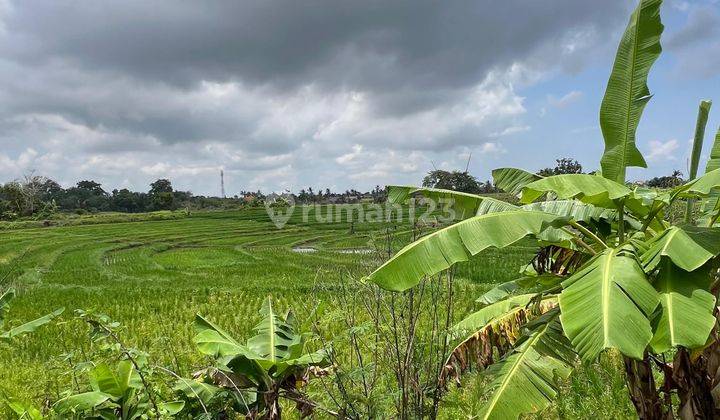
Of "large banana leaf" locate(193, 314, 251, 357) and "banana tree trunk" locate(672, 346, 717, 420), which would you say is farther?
"large banana leaf" locate(193, 314, 251, 357)

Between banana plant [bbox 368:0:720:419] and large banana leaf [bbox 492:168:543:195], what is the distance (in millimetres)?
200

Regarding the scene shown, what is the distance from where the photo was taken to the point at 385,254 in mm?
3162

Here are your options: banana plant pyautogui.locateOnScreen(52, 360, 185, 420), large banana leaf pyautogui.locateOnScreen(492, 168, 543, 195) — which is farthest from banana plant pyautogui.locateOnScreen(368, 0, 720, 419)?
banana plant pyautogui.locateOnScreen(52, 360, 185, 420)

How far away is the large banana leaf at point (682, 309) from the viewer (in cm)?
195

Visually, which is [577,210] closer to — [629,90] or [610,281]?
[629,90]

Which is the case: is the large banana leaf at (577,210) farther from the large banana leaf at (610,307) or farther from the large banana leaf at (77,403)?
the large banana leaf at (77,403)

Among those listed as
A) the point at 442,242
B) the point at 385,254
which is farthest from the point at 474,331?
the point at 442,242

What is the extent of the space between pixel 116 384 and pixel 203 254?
20243mm

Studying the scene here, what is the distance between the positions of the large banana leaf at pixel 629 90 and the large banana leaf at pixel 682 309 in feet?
3.04

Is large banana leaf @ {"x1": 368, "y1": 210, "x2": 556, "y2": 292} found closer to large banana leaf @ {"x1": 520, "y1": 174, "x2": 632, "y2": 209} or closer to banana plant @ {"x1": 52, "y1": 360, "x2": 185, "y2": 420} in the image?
large banana leaf @ {"x1": 520, "y1": 174, "x2": 632, "y2": 209}

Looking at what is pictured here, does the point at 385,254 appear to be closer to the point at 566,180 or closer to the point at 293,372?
the point at 293,372

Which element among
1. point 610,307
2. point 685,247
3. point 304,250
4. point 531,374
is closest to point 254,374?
point 531,374

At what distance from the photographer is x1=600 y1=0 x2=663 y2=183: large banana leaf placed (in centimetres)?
292

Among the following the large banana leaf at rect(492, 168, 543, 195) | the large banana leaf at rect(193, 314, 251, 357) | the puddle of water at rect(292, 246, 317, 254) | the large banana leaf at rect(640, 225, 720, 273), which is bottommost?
the puddle of water at rect(292, 246, 317, 254)
